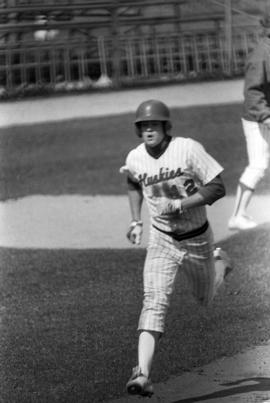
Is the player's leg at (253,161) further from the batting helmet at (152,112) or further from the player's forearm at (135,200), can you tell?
the batting helmet at (152,112)

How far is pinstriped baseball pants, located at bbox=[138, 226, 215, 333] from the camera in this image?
5.90 m

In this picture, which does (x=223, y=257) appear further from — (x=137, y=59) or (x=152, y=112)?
(x=137, y=59)

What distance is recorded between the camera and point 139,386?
5488mm

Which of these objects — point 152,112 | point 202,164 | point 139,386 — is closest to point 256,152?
point 202,164

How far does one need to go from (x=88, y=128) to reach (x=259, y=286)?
11445 mm

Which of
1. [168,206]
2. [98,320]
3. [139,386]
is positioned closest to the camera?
[139,386]

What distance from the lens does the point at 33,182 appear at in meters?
15.2

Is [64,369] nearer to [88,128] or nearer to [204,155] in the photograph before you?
[204,155]

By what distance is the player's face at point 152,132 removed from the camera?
598 cm

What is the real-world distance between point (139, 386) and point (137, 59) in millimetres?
17994

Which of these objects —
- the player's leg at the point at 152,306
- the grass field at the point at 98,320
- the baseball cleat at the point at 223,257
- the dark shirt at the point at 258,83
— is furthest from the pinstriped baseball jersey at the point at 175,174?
the dark shirt at the point at 258,83

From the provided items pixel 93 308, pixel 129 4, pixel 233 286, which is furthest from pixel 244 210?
pixel 129 4

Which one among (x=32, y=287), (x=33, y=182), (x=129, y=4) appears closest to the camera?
(x=32, y=287)

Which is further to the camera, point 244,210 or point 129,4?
Result: point 129,4
